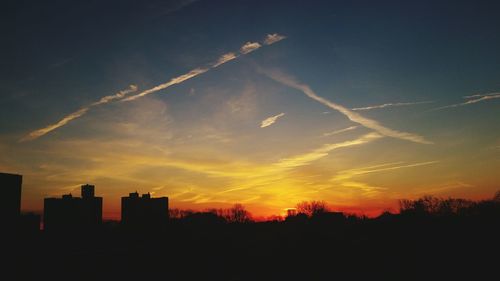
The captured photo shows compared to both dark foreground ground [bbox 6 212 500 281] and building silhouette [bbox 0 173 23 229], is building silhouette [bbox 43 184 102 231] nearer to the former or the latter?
dark foreground ground [bbox 6 212 500 281]

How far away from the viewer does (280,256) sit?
48719mm

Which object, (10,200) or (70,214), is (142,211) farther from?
(10,200)

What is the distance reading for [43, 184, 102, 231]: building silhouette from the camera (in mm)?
54938

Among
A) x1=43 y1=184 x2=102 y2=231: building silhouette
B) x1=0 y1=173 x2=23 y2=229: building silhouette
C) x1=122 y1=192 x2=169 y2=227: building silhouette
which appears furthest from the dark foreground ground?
x1=122 y1=192 x2=169 y2=227: building silhouette

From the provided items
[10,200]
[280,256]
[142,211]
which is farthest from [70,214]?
[280,256]

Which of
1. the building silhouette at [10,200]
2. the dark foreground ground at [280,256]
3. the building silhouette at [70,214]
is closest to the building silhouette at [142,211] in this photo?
the dark foreground ground at [280,256]

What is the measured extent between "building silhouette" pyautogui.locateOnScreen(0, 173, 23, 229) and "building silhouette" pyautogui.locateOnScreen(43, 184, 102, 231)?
12958 millimetres

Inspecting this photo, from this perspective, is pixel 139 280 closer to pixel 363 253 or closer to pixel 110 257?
pixel 110 257

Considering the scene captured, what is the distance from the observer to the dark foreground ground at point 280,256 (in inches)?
1469

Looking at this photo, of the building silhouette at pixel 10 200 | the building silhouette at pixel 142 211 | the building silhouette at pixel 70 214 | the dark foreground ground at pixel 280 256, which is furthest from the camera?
the building silhouette at pixel 142 211

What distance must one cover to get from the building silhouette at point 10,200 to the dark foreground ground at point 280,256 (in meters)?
1.96

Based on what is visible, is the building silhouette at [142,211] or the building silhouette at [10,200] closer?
the building silhouette at [10,200]

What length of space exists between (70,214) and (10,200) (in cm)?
1478

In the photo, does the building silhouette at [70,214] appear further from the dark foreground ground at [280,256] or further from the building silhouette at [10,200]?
the building silhouette at [10,200]
